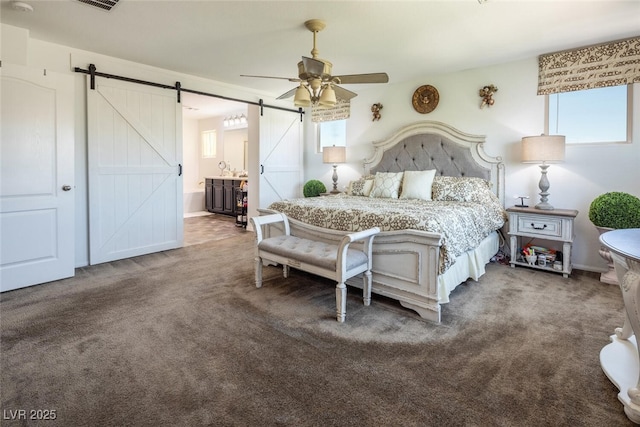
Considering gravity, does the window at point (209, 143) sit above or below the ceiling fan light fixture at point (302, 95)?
above

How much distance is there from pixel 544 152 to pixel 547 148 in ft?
0.16

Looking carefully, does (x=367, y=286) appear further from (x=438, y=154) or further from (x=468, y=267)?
(x=438, y=154)

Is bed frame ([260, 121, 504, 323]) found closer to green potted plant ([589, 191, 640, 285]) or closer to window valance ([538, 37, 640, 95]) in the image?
window valance ([538, 37, 640, 95])

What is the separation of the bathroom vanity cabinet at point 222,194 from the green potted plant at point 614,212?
19.8ft

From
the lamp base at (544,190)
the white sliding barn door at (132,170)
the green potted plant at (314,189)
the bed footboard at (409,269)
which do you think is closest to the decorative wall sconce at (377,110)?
the green potted plant at (314,189)

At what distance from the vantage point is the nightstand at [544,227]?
3.53m

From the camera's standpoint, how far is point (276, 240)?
10.4 ft

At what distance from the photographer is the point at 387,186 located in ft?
14.6

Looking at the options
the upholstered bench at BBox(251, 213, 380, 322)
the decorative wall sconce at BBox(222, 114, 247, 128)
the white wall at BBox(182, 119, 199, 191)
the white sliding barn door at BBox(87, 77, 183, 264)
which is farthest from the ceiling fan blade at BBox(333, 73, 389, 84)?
the white wall at BBox(182, 119, 199, 191)

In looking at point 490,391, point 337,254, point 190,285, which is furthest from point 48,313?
point 490,391

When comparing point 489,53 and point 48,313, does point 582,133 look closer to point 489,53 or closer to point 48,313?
point 489,53

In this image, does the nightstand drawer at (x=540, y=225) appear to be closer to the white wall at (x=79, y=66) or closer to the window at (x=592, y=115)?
the window at (x=592, y=115)

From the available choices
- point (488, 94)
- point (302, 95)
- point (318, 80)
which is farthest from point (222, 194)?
point (488, 94)

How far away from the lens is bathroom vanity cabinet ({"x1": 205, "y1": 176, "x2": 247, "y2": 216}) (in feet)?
25.3
